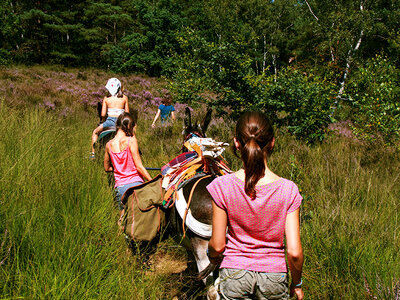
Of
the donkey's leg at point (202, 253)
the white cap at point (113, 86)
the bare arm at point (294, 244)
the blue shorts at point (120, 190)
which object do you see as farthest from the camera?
the white cap at point (113, 86)

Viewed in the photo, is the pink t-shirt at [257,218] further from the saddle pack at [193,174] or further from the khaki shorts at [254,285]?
the saddle pack at [193,174]

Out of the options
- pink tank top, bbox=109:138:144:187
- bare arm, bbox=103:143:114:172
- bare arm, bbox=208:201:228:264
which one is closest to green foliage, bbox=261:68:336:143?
pink tank top, bbox=109:138:144:187

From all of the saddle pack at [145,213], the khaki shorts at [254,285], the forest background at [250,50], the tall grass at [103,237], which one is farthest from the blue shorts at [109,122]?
the khaki shorts at [254,285]

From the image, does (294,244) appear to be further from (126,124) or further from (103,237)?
(126,124)

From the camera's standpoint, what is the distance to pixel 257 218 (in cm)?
162

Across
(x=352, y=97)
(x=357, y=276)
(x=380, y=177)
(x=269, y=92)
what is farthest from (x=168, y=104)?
(x=357, y=276)

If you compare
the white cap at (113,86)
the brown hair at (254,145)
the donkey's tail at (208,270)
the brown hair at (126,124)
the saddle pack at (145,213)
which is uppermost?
the white cap at (113,86)

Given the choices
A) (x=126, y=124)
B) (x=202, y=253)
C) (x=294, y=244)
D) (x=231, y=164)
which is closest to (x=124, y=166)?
(x=126, y=124)

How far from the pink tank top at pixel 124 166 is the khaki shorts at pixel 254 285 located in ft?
7.76

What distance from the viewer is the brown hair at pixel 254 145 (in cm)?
155

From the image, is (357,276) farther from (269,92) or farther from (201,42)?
(201,42)

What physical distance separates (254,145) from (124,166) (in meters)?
2.53

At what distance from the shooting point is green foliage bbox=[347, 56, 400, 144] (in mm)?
5391

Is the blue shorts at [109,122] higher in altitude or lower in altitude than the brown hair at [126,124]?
lower
